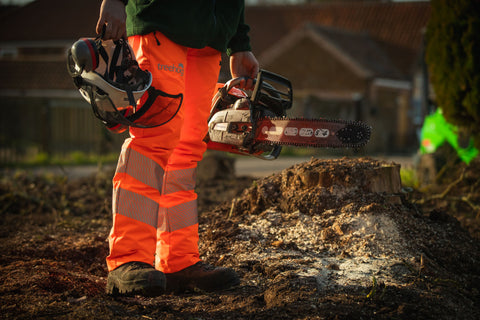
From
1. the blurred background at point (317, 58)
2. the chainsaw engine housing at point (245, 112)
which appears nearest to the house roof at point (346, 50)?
the blurred background at point (317, 58)

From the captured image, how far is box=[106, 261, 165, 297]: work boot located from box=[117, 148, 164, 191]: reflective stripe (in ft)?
1.34

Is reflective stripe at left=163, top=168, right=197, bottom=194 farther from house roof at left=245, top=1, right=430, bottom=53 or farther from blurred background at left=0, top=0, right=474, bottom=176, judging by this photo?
house roof at left=245, top=1, right=430, bottom=53

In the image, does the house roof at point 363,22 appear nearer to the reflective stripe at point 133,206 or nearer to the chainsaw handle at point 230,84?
the chainsaw handle at point 230,84

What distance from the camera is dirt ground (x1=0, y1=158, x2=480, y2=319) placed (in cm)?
237

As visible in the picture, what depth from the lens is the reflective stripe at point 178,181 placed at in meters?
2.86

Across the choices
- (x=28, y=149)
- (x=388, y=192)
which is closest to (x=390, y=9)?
(x=28, y=149)

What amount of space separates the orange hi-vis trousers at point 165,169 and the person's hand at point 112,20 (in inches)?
5.1

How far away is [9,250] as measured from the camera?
3.46m

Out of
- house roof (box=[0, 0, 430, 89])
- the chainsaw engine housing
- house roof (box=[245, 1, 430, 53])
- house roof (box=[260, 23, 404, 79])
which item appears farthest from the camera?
house roof (box=[245, 1, 430, 53])

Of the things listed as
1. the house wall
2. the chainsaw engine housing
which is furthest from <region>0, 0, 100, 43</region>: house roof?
the chainsaw engine housing

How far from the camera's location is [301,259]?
2.98 meters

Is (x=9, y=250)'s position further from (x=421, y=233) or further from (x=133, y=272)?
(x=421, y=233)

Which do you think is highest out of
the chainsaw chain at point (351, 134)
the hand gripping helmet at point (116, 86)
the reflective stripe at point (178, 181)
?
the hand gripping helmet at point (116, 86)

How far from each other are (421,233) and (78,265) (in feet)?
7.04
